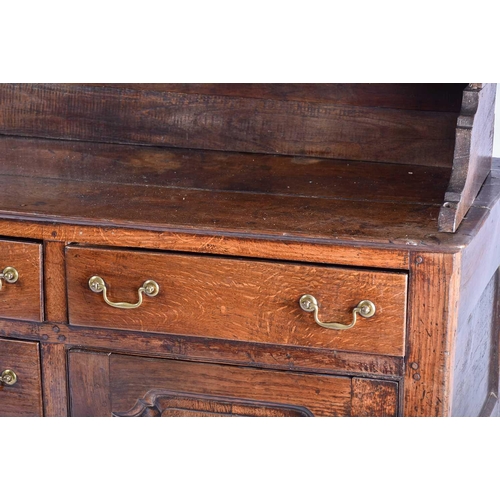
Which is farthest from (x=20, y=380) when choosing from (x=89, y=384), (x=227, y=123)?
(x=227, y=123)

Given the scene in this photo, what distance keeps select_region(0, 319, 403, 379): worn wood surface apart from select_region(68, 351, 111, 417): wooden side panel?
0.09ft

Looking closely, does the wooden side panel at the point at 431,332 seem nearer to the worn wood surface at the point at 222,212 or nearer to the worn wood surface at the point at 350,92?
the worn wood surface at the point at 222,212

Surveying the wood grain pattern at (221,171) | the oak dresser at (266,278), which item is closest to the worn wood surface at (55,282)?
the oak dresser at (266,278)

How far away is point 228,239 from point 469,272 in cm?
47

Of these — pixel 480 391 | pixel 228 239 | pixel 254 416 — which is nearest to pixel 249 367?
pixel 254 416

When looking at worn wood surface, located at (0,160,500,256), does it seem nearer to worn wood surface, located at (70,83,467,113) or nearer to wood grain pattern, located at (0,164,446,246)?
wood grain pattern, located at (0,164,446,246)

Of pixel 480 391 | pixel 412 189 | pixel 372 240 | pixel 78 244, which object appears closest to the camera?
pixel 372 240

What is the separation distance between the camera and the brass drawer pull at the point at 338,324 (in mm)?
1888

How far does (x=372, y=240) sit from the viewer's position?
1.87m

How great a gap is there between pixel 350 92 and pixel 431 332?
2.51 feet

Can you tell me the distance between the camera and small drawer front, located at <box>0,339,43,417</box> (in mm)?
2123

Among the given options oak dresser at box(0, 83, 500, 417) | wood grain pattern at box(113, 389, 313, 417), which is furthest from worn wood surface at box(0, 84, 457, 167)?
wood grain pattern at box(113, 389, 313, 417)

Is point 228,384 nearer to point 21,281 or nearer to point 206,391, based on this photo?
point 206,391

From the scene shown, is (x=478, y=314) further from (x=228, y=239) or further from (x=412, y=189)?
(x=228, y=239)
